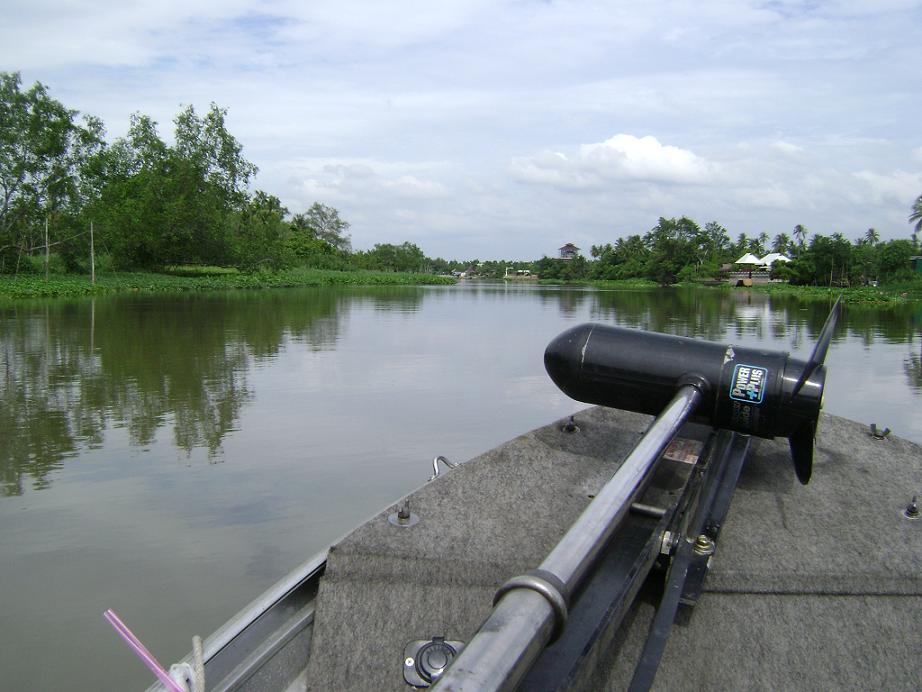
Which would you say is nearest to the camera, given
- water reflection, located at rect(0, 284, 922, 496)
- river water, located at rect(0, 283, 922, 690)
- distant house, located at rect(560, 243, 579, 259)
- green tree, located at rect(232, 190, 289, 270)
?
river water, located at rect(0, 283, 922, 690)

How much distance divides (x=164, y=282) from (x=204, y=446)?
3322cm

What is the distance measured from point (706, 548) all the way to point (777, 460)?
130 centimetres

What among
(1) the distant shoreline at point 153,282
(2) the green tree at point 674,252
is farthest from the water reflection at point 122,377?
(2) the green tree at point 674,252

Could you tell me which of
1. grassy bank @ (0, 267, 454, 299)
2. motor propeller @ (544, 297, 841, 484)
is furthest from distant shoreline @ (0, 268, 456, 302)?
motor propeller @ (544, 297, 841, 484)

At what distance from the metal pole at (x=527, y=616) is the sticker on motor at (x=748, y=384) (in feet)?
4.39

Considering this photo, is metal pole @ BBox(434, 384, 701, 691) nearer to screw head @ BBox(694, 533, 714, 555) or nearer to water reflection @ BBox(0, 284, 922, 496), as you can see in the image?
screw head @ BBox(694, 533, 714, 555)

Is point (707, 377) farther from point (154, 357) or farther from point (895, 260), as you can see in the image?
point (895, 260)

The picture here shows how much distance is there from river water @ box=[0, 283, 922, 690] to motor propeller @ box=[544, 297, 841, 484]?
2005 millimetres

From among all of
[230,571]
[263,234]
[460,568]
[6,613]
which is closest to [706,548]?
[460,568]

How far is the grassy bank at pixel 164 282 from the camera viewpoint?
94.0 ft

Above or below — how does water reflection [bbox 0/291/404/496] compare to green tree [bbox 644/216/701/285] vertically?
below

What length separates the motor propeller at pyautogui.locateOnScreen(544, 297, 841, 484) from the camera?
2.78 meters

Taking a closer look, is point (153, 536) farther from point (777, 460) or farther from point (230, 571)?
point (777, 460)

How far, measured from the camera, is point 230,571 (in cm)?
393
